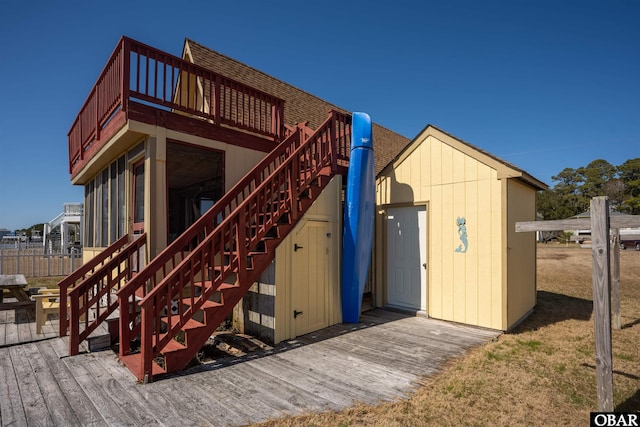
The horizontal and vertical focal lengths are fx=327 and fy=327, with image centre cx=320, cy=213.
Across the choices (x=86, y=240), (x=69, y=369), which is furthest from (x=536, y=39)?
(x=86, y=240)

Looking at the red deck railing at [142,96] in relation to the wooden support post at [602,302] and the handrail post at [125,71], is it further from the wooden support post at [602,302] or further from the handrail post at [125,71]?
the wooden support post at [602,302]

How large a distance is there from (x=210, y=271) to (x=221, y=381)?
69.8 inches

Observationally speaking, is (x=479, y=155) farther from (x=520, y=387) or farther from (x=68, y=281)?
(x=68, y=281)

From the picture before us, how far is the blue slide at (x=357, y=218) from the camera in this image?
6.25 metres

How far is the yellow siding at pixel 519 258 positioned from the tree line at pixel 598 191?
38.6 m

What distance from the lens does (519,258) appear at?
6465 millimetres

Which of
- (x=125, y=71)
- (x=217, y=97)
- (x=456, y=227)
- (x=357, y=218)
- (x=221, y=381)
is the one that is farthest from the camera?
(x=456, y=227)

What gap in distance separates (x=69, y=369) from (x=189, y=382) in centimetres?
161

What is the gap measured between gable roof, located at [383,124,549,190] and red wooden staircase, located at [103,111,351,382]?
1856 millimetres

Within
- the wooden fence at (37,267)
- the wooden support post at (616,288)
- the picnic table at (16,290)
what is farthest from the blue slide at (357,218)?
the wooden fence at (37,267)

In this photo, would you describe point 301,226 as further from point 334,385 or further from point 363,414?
point 363,414

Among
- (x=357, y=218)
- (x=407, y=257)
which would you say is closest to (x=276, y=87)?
(x=357, y=218)

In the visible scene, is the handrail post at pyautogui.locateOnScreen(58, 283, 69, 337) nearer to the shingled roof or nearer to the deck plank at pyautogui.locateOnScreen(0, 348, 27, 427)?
the deck plank at pyautogui.locateOnScreen(0, 348, 27, 427)

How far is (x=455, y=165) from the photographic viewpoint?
6406mm
